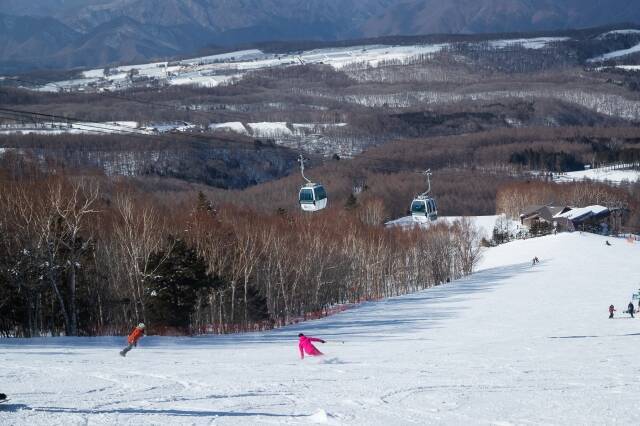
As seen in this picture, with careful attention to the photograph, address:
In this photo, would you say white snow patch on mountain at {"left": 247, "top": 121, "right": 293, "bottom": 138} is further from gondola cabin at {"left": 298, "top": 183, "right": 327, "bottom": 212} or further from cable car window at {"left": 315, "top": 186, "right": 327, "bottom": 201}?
gondola cabin at {"left": 298, "top": 183, "right": 327, "bottom": 212}

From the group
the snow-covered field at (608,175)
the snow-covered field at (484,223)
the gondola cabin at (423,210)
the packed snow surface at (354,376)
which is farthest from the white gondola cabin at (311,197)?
the snow-covered field at (608,175)

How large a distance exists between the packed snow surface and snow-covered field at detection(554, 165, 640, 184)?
96213 millimetres

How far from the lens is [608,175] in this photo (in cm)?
12975

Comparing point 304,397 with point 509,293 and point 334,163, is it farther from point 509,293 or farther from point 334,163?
point 334,163

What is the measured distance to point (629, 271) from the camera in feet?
170

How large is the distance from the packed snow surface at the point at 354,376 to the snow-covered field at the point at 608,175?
316ft

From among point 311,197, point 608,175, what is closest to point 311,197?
point 311,197

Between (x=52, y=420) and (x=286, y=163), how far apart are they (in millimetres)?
140079

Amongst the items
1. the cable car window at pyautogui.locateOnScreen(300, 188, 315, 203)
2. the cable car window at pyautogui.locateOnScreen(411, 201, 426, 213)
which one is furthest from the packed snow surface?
the cable car window at pyautogui.locateOnScreen(411, 201, 426, 213)

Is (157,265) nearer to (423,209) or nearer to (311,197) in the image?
(311,197)

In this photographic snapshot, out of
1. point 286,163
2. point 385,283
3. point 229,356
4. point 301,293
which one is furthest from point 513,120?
point 229,356

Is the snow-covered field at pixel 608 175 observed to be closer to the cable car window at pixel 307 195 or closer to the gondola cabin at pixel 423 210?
the gondola cabin at pixel 423 210

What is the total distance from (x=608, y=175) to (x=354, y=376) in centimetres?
12141

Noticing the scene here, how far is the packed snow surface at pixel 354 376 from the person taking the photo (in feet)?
40.9
